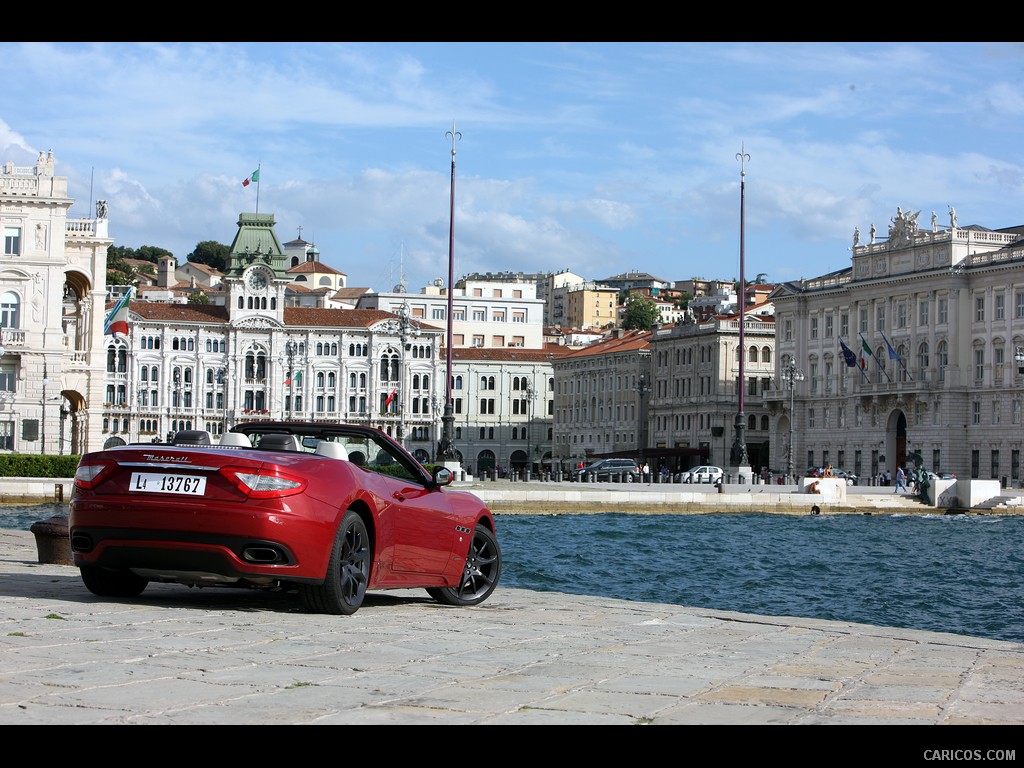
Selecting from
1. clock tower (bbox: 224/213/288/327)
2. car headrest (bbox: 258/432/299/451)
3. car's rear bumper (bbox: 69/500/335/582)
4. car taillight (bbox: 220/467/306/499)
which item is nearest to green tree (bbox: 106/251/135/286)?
clock tower (bbox: 224/213/288/327)

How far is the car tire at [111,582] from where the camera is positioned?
11062 mm

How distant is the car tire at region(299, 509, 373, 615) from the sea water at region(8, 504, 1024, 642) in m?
12.2

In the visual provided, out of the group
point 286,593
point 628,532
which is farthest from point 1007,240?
point 286,593

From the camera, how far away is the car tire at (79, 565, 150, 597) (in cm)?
1106

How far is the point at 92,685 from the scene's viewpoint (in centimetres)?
704

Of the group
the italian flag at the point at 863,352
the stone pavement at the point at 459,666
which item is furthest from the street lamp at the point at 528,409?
the stone pavement at the point at 459,666

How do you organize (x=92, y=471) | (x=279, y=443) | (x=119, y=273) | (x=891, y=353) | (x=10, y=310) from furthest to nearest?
1. (x=119, y=273)
2. (x=891, y=353)
3. (x=10, y=310)
4. (x=279, y=443)
5. (x=92, y=471)

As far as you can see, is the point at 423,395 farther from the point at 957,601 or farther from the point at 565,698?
the point at 565,698

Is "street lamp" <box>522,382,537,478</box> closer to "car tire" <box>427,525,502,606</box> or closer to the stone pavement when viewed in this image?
"car tire" <box>427,525,502,606</box>

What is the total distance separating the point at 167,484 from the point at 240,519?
0.56 meters

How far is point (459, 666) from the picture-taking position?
8391 millimetres

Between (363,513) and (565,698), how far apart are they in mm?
3987

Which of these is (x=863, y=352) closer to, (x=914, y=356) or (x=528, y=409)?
(x=914, y=356)

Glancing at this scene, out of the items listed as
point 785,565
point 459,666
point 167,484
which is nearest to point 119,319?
point 785,565
